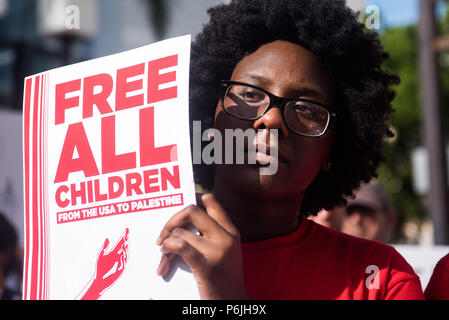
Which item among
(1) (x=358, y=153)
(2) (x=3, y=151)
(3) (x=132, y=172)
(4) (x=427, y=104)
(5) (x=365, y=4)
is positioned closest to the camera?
(3) (x=132, y=172)

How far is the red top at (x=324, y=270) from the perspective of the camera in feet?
4.49

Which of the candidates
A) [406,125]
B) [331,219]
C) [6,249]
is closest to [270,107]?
[331,219]

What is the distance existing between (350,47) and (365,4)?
0.30 meters

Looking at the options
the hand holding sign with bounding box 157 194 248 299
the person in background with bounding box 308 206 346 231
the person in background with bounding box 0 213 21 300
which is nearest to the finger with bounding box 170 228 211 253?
the hand holding sign with bounding box 157 194 248 299

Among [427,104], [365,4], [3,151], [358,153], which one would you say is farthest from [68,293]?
[427,104]

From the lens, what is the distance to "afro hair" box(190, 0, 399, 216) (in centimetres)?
146

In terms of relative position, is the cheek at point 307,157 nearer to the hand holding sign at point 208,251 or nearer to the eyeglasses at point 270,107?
the eyeglasses at point 270,107

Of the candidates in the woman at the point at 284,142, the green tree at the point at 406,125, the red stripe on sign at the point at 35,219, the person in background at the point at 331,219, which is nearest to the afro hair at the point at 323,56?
the woman at the point at 284,142

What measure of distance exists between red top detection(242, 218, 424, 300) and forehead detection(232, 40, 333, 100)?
1.05 ft

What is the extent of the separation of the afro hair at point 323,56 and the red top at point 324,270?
0.73ft

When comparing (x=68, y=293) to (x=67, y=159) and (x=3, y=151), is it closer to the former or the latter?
(x=67, y=159)

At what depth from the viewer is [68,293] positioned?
4.62ft

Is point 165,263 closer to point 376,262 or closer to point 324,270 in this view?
point 324,270

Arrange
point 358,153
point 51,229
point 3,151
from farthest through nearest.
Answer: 1. point 3,151
2. point 358,153
3. point 51,229
